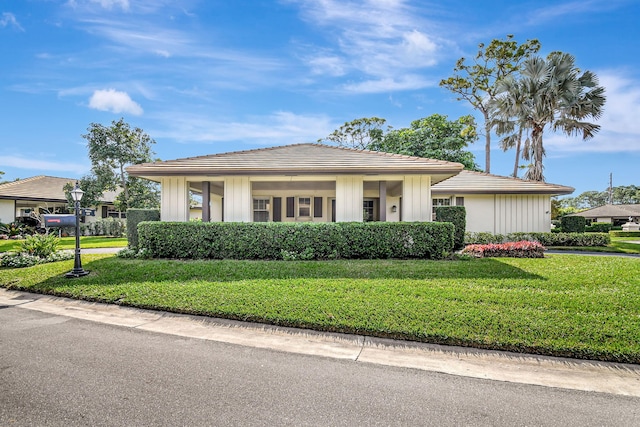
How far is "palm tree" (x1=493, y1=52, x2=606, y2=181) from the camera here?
16.0 meters

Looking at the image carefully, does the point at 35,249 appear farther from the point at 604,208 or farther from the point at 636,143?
the point at 604,208

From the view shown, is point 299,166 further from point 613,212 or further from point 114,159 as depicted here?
point 613,212

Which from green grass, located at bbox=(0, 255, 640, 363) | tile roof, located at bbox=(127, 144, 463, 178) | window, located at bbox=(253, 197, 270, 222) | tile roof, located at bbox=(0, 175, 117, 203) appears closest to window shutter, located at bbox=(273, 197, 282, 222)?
window, located at bbox=(253, 197, 270, 222)

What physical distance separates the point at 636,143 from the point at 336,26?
28610mm

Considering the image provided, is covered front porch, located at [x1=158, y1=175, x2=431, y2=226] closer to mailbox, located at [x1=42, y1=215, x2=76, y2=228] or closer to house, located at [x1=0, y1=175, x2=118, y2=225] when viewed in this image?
mailbox, located at [x1=42, y1=215, x2=76, y2=228]

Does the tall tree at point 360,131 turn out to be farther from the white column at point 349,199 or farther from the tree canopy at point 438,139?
the white column at point 349,199

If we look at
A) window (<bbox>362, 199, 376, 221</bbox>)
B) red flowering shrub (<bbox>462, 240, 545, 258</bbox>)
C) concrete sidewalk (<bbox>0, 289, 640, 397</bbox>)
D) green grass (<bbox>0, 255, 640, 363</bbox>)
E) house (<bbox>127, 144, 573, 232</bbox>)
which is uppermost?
house (<bbox>127, 144, 573, 232</bbox>)

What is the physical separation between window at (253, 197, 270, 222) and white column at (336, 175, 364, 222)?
190 inches

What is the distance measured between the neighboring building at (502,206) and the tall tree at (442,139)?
871cm

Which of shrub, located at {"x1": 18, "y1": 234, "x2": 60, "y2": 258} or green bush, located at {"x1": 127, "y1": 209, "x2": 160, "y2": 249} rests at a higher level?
green bush, located at {"x1": 127, "y1": 209, "x2": 160, "y2": 249}

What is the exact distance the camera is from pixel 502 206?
16.0 metres

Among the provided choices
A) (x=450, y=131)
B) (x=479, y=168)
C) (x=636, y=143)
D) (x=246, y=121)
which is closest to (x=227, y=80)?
(x=246, y=121)

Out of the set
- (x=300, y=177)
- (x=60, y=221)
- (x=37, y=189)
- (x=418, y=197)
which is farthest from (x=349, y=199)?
(x=37, y=189)

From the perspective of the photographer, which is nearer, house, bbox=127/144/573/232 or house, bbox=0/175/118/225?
house, bbox=127/144/573/232
